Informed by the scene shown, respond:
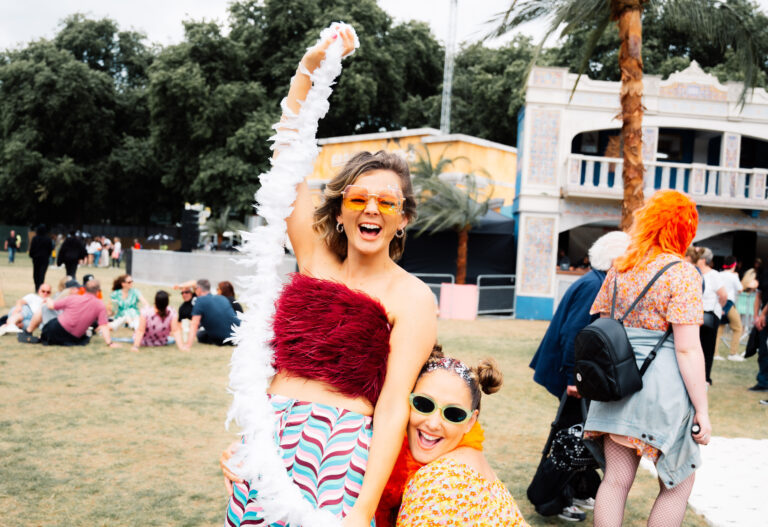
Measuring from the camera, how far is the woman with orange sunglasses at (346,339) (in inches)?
71.8

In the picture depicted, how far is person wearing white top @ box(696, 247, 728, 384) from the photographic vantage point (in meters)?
6.00

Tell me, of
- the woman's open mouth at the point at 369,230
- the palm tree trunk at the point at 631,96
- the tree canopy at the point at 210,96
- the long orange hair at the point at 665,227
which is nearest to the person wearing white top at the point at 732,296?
the palm tree trunk at the point at 631,96

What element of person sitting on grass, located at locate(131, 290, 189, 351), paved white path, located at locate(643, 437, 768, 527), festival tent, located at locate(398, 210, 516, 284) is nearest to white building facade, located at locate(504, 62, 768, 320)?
festival tent, located at locate(398, 210, 516, 284)

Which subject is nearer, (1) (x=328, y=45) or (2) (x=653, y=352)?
(1) (x=328, y=45)

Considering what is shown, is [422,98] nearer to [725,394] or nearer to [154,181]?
[154,181]

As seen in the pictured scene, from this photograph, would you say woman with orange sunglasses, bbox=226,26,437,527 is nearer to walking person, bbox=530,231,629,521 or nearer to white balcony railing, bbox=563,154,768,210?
walking person, bbox=530,231,629,521

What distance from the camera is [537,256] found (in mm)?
18172

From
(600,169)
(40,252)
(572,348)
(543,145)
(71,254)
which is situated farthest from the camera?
(600,169)

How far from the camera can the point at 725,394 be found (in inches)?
332

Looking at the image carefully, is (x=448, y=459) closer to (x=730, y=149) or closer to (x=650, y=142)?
(x=650, y=142)

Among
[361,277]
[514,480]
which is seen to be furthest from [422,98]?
[361,277]

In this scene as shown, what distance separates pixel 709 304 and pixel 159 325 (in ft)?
24.6

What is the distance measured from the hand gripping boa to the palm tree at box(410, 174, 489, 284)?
1477 centimetres

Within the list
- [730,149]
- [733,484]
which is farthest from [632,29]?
[730,149]
